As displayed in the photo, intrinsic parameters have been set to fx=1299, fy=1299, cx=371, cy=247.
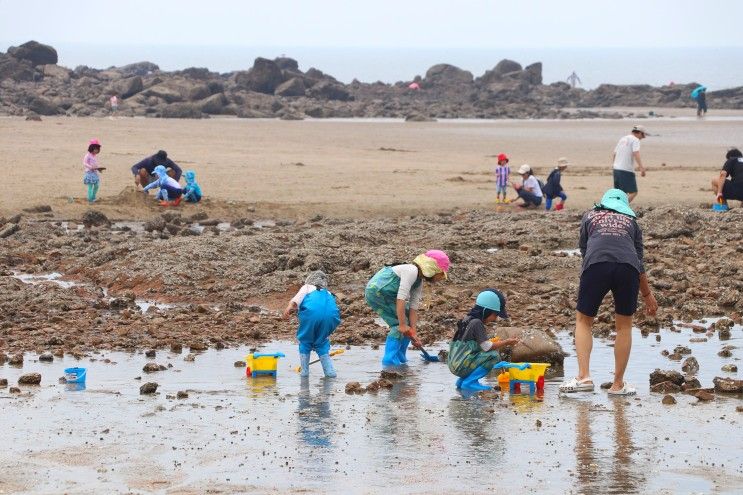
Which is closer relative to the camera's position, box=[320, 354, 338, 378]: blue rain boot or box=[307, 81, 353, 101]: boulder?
box=[320, 354, 338, 378]: blue rain boot

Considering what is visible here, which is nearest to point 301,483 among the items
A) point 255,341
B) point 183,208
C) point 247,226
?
point 255,341

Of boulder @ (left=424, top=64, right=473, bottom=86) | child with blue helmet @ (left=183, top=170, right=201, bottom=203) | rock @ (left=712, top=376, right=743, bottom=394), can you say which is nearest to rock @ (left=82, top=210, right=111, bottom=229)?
child with blue helmet @ (left=183, top=170, right=201, bottom=203)

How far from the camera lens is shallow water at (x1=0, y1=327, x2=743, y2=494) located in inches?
298

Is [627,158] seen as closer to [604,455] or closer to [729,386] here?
[729,386]

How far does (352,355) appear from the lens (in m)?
11.8

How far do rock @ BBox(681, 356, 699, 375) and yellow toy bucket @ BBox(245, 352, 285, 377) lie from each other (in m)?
3.40

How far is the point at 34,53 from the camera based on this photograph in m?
79.4

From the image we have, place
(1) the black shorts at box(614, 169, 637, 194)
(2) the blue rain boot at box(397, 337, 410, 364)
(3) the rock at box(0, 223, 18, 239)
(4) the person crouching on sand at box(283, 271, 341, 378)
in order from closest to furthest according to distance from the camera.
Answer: (4) the person crouching on sand at box(283, 271, 341, 378) → (2) the blue rain boot at box(397, 337, 410, 364) → (3) the rock at box(0, 223, 18, 239) → (1) the black shorts at box(614, 169, 637, 194)

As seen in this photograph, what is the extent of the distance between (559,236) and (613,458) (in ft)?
30.7

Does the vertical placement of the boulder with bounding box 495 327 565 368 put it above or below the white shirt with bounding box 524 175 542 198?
below

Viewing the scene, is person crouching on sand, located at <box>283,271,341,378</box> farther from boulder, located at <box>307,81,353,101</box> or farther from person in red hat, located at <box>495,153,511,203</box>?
boulder, located at <box>307,81,353,101</box>

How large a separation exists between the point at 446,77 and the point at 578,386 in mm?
78227

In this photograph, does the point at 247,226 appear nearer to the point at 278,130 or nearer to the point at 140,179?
the point at 140,179

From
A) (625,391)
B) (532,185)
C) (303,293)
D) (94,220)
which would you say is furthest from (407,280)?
(532,185)
